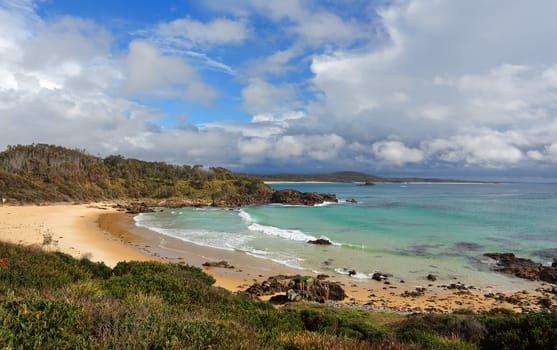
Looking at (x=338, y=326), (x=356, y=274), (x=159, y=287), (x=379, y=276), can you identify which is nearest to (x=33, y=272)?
(x=159, y=287)

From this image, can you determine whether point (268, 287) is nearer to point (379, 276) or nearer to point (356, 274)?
point (356, 274)

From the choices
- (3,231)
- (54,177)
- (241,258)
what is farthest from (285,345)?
(54,177)

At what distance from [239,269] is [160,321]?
17456mm

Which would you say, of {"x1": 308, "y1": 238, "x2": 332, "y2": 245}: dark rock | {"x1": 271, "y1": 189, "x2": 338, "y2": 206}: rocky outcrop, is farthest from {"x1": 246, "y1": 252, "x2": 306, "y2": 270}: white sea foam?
{"x1": 271, "y1": 189, "x2": 338, "y2": 206}: rocky outcrop

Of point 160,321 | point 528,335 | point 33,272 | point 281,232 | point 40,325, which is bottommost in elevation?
point 281,232

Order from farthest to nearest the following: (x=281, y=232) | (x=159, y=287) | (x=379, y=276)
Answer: (x=281, y=232) < (x=379, y=276) < (x=159, y=287)

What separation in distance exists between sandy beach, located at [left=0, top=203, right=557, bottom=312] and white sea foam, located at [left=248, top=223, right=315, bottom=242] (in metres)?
8.88

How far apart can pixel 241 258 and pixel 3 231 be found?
837 inches

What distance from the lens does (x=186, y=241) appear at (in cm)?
3102

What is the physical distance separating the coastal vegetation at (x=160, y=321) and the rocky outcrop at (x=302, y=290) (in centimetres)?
429

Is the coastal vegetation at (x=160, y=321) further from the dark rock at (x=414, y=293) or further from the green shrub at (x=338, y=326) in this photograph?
the dark rock at (x=414, y=293)

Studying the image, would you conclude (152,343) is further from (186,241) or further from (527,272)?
(186,241)

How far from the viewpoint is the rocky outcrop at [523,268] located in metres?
21.3

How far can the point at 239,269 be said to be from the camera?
21641mm
